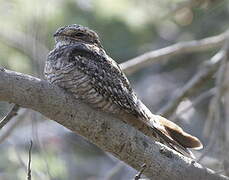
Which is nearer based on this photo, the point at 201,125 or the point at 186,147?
the point at 186,147

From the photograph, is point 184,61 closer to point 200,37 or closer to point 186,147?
point 200,37

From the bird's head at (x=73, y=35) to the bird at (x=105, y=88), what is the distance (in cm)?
12

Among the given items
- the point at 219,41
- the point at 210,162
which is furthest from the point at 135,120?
the point at 219,41

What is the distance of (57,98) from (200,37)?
516 centimetres

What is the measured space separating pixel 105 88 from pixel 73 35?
1.65ft

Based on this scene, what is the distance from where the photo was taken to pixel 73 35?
153 inches

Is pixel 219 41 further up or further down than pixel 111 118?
further up

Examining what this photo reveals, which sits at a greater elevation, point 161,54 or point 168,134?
point 161,54

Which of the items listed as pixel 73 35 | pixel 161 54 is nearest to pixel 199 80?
pixel 161 54

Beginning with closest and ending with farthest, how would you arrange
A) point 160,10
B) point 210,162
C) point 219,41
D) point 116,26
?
point 210,162 < point 219,41 < point 160,10 < point 116,26

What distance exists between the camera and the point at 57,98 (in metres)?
2.98

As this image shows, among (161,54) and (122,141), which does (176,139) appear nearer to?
(122,141)

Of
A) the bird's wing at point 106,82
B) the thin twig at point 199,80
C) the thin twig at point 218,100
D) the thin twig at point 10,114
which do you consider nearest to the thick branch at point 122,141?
the thin twig at point 10,114

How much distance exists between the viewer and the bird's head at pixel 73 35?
385cm
